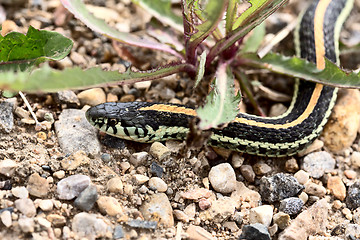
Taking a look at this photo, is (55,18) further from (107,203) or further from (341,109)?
(341,109)

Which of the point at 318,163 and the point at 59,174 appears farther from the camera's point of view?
the point at 318,163

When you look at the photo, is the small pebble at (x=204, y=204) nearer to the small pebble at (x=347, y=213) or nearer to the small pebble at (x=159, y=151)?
the small pebble at (x=159, y=151)

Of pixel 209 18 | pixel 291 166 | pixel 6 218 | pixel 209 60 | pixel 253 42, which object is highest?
pixel 209 18

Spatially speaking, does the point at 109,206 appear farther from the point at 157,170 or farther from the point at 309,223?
the point at 309,223

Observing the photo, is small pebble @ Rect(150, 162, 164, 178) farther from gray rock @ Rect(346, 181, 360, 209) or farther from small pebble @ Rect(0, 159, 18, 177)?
gray rock @ Rect(346, 181, 360, 209)

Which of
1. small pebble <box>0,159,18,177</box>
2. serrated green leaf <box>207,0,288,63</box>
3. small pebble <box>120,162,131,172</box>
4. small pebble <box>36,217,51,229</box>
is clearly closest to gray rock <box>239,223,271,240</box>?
small pebble <box>120,162,131,172</box>

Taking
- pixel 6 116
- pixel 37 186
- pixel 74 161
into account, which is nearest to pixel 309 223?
pixel 74 161

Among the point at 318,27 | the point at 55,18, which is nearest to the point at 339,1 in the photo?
the point at 318,27

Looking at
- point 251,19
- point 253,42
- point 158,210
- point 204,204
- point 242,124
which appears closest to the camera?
point 158,210
